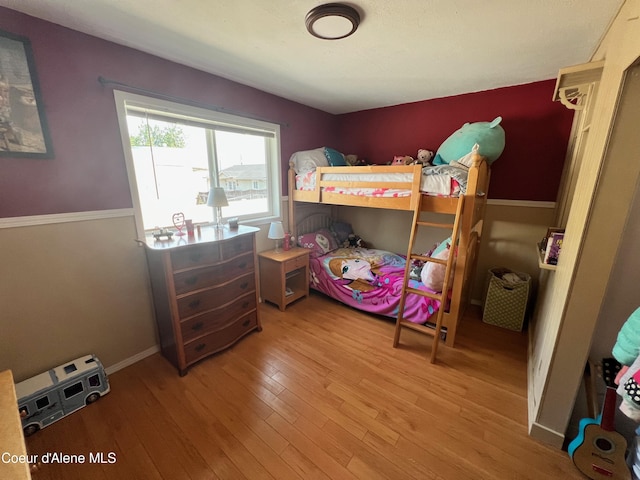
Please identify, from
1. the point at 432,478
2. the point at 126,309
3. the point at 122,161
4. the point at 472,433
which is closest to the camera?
the point at 432,478

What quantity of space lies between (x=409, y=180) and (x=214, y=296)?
1921mm

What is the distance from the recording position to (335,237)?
3.55m

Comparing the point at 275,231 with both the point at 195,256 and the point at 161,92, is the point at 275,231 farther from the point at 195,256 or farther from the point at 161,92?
the point at 161,92

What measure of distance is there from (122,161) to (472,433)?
2.91 m

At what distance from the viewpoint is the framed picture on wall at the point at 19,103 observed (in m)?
1.36

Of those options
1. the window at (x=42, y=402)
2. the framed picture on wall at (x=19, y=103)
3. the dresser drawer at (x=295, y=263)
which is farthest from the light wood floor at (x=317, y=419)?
the framed picture on wall at (x=19, y=103)

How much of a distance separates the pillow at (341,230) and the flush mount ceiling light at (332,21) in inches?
93.1

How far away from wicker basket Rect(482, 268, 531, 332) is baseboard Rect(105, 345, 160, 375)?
3.17 meters

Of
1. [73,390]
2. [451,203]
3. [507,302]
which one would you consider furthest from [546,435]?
[73,390]

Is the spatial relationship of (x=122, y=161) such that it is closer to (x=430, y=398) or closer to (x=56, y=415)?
(x=56, y=415)

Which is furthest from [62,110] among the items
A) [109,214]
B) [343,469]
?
[343,469]

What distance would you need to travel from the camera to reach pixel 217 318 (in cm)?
205

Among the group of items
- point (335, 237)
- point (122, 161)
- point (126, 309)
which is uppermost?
point (122, 161)

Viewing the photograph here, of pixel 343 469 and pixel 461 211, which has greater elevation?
pixel 461 211
